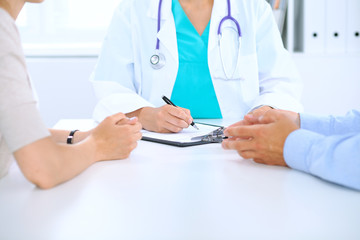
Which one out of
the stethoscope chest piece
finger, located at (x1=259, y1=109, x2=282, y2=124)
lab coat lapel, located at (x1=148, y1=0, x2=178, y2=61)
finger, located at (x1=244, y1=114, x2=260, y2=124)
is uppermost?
lab coat lapel, located at (x1=148, y1=0, x2=178, y2=61)

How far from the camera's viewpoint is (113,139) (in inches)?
A: 41.1

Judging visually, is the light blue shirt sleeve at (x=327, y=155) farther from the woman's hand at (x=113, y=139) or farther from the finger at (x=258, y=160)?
the woman's hand at (x=113, y=139)

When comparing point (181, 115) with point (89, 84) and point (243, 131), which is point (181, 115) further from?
point (89, 84)

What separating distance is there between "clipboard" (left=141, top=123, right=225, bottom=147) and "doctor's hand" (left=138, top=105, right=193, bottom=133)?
24mm

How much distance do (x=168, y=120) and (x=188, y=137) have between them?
4.3 inches

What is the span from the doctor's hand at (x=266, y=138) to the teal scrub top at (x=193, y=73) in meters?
0.71

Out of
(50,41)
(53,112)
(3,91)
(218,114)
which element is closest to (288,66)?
(218,114)

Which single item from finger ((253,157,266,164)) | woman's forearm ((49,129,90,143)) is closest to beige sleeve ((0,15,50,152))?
woman's forearm ((49,129,90,143))

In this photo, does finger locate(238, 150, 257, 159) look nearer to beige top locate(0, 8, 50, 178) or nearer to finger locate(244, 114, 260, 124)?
finger locate(244, 114, 260, 124)

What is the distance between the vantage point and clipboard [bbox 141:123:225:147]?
3.91 ft

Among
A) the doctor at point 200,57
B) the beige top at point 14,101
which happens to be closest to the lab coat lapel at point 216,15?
the doctor at point 200,57

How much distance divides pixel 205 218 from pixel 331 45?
2.02 meters

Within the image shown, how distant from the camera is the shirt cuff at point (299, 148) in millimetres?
903

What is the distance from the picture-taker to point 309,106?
8.27 feet
